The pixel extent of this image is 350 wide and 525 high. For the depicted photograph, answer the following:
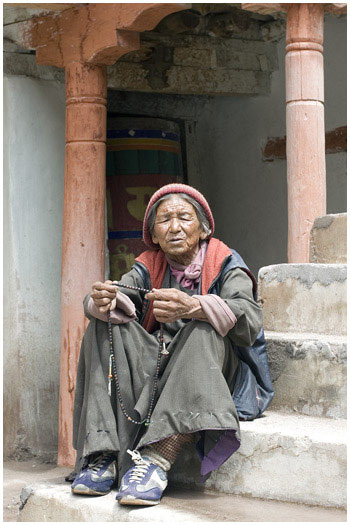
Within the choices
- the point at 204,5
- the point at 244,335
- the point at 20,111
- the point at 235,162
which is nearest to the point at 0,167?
the point at 20,111

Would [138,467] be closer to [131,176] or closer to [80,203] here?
[80,203]

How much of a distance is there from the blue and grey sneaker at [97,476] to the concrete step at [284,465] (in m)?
0.28

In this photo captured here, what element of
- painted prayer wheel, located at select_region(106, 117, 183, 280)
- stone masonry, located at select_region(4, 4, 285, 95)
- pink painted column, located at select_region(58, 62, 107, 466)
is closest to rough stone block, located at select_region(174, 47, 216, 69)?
stone masonry, located at select_region(4, 4, 285, 95)

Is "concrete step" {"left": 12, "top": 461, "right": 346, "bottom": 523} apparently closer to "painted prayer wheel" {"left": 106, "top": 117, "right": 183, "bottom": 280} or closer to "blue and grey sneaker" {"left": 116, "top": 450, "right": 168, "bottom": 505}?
"blue and grey sneaker" {"left": 116, "top": 450, "right": 168, "bottom": 505}

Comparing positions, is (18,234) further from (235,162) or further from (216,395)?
(216,395)

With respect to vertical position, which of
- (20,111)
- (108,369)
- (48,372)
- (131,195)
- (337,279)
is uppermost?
(20,111)

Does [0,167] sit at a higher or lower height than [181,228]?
higher

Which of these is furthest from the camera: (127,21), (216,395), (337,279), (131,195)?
(131,195)

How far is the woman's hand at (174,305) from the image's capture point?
317 centimetres

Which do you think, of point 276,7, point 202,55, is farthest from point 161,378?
point 202,55

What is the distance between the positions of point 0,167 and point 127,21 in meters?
1.47

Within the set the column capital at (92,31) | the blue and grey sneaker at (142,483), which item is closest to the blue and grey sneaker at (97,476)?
the blue and grey sneaker at (142,483)

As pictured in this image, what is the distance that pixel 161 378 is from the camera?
328cm

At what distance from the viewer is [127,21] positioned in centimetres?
552
